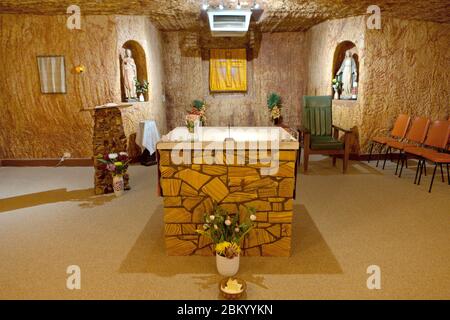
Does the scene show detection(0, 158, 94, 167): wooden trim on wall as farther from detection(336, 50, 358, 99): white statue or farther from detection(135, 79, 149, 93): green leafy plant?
detection(336, 50, 358, 99): white statue

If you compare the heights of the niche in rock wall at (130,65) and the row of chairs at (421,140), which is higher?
the niche in rock wall at (130,65)

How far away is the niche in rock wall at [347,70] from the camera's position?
6027mm

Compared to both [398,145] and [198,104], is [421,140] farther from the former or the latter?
[198,104]

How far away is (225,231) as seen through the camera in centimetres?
241

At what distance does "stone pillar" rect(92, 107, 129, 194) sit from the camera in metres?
4.15

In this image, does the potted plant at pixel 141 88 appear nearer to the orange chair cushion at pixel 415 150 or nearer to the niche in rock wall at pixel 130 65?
the niche in rock wall at pixel 130 65

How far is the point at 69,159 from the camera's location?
5758mm

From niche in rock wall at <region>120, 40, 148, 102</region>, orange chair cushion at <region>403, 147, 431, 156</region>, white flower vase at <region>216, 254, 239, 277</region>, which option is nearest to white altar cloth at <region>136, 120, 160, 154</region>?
niche in rock wall at <region>120, 40, 148, 102</region>

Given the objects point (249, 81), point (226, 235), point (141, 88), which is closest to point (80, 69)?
point (141, 88)

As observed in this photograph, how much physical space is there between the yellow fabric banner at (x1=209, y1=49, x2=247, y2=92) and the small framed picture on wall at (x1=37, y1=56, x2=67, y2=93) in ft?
10.1

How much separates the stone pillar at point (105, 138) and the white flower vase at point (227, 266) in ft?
7.80

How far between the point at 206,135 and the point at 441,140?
3.30 meters

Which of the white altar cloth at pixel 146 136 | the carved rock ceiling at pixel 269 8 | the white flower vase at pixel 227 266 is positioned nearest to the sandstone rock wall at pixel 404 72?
the carved rock ceiling at pixel 269 8

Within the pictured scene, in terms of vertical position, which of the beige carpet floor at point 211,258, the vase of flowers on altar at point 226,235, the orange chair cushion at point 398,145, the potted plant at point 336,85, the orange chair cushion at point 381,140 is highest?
the potted plant at point 336,85
